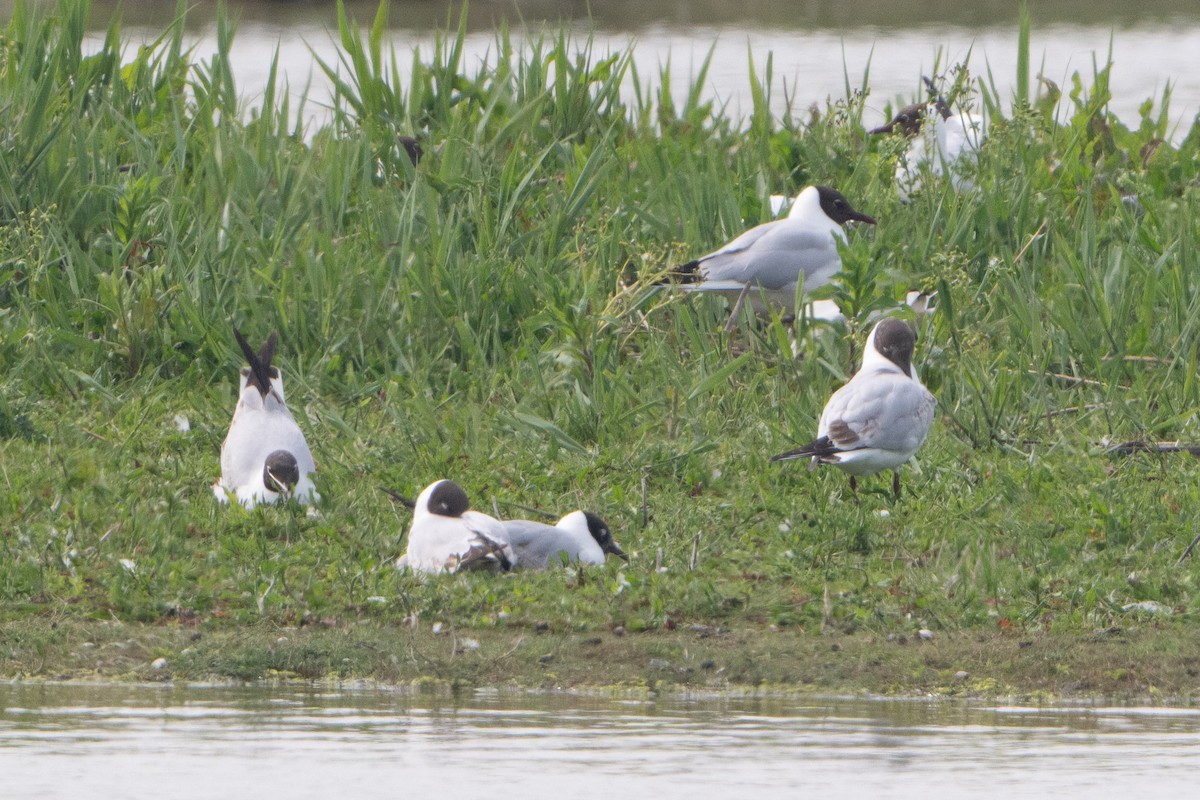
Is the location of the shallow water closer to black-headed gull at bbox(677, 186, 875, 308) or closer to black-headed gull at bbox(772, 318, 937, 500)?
black-headed gull at bbox(772, 318, 937, 500)

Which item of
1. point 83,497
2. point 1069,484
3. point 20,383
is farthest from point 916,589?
point 20,383

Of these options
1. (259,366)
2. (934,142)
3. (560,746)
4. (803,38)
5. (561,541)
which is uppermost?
(803,38)

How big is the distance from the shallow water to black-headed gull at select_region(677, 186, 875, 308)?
3453mm

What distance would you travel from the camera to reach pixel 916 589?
5.55m

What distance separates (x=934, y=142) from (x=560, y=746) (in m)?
6.07

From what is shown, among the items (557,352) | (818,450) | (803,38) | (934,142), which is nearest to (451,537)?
(818,450)

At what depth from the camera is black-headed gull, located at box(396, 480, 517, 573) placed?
5668 mm

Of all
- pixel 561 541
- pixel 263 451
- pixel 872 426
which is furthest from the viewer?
pixel 263 451

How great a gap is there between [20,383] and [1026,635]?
4.04 m

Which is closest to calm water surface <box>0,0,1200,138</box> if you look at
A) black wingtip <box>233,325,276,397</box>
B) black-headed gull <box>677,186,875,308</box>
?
black-headed gull <box>677,186,875,308</box>

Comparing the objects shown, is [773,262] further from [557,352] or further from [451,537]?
[451,537]

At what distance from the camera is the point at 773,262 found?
8.04 m

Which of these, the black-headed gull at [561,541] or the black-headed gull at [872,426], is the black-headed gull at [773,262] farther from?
the black-headed gull at [561,541]

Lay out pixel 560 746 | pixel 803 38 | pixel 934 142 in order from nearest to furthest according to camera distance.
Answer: pixel 560 746
pixel 934 142
pixel 803 38
